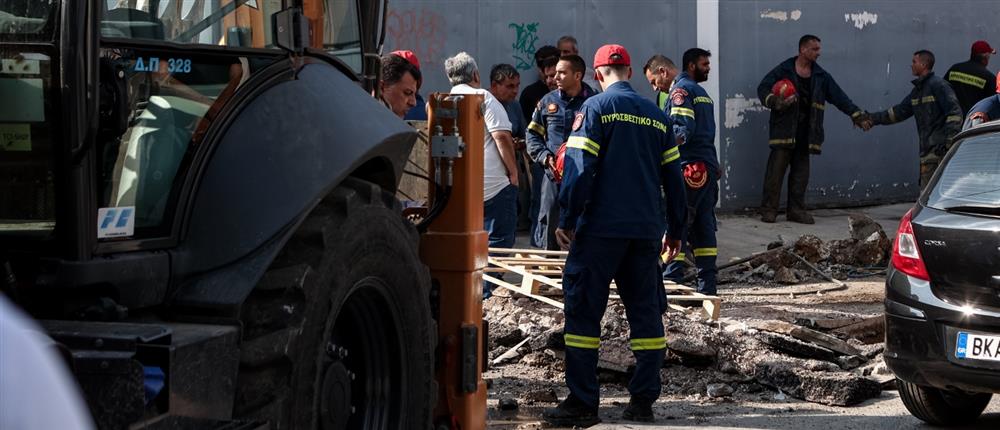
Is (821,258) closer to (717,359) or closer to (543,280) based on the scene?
(543,280)

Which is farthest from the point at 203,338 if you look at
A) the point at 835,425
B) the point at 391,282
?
the point at 835,425

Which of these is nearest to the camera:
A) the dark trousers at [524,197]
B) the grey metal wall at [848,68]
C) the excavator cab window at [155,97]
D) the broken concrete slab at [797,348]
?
the excavator cab window at [155,97]

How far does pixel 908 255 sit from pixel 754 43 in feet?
32.4

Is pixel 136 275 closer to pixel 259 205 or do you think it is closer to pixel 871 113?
pixel 259 205

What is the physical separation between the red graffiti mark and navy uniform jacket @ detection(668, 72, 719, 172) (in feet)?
10.3

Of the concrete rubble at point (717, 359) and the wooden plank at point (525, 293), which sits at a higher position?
the wooden plank at point (525, 293)

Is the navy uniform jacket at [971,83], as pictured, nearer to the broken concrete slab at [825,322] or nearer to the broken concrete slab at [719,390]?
the broken concrete slab at [825,322]

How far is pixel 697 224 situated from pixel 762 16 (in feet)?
20.0

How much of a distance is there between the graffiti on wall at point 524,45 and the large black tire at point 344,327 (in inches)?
369

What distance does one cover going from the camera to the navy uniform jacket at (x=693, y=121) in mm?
10609

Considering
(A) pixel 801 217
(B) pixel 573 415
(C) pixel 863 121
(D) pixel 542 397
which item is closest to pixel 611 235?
(B) pixel 573 415

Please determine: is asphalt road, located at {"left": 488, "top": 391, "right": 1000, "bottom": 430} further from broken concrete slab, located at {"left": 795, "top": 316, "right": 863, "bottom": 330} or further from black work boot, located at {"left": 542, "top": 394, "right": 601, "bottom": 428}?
broken concrete slab, located at {"left": 795, "top": 316, "right": 863, "bottom": 330}

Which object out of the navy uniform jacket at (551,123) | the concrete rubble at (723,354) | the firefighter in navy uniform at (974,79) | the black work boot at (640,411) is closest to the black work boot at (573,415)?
the black work boot at (640,411)

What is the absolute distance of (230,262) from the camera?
3.76 m
